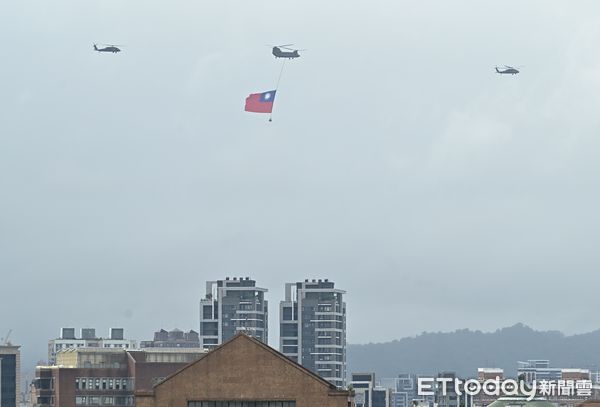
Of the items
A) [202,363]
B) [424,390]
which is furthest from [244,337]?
[424,390]

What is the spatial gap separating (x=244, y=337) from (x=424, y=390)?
24.2 meters

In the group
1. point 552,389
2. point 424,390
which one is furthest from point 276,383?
point 552,389

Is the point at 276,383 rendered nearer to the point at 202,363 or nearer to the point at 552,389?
the point at 202,363

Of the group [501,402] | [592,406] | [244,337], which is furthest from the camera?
[501,402]

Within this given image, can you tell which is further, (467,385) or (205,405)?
(467,385)

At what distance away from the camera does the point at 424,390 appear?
145 m

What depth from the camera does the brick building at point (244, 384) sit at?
12525 centimetres

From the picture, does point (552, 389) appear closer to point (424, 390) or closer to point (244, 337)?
point (424, 390)

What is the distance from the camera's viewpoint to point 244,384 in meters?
125

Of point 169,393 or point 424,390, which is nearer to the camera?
point 169,393

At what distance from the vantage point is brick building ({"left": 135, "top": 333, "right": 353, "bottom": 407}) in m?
125

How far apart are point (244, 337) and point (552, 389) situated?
3502 centimetres

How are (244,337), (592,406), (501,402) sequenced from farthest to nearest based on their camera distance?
(501,402) → (592,406) → (244,337)

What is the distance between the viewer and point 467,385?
143 m
